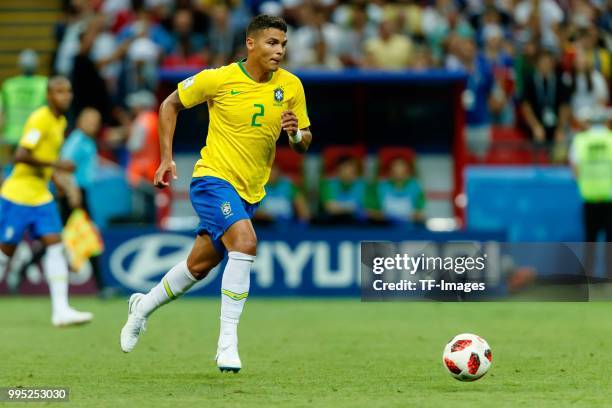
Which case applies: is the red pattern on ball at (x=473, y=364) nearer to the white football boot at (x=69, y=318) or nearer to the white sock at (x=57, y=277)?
the white football boot at (x=69, y=318)

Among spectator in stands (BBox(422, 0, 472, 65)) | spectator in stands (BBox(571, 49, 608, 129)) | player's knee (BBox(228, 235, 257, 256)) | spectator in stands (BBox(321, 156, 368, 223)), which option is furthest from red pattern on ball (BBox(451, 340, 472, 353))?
spectator in stands (BBox(422, 0, 472, 65))

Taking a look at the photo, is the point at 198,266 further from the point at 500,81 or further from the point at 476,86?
the point at 500,81

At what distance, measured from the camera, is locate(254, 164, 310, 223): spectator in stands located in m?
18.5

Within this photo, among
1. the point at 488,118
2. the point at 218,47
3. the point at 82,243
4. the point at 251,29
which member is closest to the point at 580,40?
the point at 488,118

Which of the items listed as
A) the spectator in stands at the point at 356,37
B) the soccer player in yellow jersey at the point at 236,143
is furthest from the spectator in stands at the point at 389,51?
the soccer player in yellow jersey at the point at 236,143

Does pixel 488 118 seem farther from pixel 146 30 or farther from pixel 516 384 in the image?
pixel 516 384

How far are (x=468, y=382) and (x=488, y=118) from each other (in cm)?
1187

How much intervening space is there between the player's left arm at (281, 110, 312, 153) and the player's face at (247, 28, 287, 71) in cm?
41

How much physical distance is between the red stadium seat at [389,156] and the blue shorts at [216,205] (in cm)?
958

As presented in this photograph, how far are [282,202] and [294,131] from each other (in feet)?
31.6

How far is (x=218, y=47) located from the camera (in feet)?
65.1

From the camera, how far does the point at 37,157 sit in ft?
42.5

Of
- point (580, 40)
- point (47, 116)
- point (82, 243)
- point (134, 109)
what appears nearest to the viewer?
point (47, 116)

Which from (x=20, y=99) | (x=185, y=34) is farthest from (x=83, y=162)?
(x=185, y=34)
